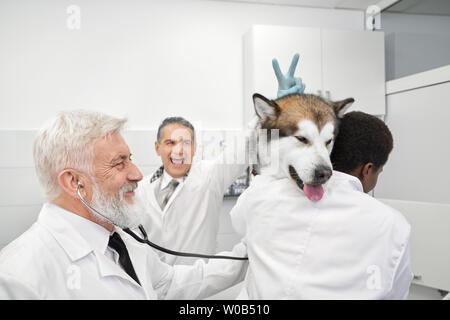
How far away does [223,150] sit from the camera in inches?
59.0

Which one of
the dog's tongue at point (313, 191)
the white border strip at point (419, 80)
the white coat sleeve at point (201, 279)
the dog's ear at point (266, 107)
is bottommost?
the white coat sleeve at point (201, 279)

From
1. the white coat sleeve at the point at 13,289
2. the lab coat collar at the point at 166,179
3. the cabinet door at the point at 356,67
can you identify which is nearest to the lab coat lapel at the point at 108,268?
the white coat sleeve at the point at 13,289

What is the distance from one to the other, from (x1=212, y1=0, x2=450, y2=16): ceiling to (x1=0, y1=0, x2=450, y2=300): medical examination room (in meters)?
0.01

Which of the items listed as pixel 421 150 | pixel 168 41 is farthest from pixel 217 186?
pixel 421 150

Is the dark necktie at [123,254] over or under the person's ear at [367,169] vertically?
under

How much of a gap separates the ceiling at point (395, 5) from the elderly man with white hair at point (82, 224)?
6.54 feet

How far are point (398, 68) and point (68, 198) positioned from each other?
2545 mm

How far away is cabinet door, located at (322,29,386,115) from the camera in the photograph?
2.26 meters

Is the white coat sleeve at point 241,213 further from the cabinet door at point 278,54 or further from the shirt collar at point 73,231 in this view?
the cabinet door at point 278,54

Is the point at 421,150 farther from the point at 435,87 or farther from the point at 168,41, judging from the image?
the point at 168,41

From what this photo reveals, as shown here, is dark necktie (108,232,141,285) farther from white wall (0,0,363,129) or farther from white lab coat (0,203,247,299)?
white wall (0,0,363,129)

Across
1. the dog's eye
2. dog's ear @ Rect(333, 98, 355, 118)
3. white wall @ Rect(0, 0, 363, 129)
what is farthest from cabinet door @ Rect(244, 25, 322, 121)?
the dog's eye

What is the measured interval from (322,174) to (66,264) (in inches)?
22.4

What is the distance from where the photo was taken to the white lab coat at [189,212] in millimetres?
1500
